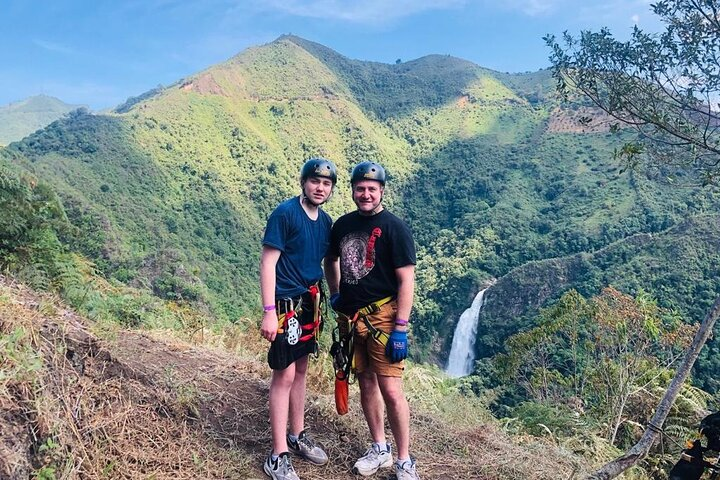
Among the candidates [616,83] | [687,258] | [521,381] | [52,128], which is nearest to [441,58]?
[52,128]

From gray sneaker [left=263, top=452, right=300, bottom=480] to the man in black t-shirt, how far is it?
0.49m

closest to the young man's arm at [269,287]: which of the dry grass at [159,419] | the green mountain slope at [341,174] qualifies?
the dry grass at [159,419]

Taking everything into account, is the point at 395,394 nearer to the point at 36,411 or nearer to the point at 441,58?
the point at 36,411

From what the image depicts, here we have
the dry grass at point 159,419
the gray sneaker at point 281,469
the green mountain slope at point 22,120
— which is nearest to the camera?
the dry grass at point 159,419

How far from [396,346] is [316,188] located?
3.57 ft

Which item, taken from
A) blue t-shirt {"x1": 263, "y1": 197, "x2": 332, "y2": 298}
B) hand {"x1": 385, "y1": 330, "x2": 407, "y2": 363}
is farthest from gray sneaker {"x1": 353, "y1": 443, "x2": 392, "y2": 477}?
blue t-shirt {"x1": 263, "y1": 197, "x2": 332, "y2": 298}

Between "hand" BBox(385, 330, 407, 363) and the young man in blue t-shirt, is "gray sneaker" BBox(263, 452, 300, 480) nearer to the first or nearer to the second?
the young man in blue t-shirt

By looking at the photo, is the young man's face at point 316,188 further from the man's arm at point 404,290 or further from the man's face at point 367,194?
the man's arm at point 404,290

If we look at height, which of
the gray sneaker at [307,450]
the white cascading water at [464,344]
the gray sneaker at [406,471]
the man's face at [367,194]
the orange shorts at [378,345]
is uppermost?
the man's face at [367,194]

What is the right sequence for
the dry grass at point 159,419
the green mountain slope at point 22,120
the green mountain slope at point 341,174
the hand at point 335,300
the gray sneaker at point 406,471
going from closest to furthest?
the dry grass at point 159,419 < the gray sneaker at point 406,471 < the hand at point 335,300 < the green mountain slope at point 341,174 < the green mountain slope at point 22,120

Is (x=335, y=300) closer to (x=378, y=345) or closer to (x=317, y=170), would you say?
(x=378, y=345)

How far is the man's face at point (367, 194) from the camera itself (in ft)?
9.56

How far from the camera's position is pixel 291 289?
2865 mm

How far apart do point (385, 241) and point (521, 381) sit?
16099 millimetres
